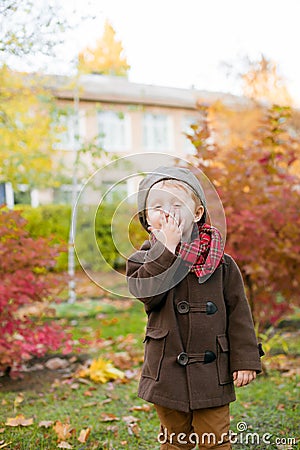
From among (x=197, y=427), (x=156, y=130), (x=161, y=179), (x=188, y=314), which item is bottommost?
(x=197, y=427)

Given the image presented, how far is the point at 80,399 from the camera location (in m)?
3.94

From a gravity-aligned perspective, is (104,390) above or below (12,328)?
below

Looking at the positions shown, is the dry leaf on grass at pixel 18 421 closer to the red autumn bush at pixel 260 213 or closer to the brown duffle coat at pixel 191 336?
the brown duffle coat at pixel 191 336

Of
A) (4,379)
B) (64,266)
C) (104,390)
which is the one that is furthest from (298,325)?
(64,266)

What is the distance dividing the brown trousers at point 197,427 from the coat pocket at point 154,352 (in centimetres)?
17

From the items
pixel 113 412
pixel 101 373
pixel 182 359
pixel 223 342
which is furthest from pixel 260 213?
pixel 182 359

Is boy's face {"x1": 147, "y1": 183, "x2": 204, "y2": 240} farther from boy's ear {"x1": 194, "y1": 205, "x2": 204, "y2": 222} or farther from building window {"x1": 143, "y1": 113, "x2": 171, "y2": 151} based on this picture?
building window {"x1": 143, "y1": 113, "x2": 171, "y2": 151}

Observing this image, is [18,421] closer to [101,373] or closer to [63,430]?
[63,430]

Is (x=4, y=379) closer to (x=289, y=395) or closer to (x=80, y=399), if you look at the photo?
(x=80, y=399)

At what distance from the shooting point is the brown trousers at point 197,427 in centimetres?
226

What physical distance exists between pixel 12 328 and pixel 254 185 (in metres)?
2.34

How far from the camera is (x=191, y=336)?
2.24 metres

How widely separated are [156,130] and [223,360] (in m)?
17.9

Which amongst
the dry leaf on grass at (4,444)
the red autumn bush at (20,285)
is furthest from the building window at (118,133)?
the dry leaf on grass at (4,444)
